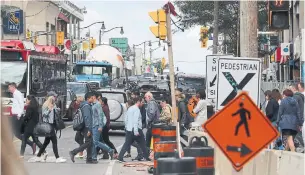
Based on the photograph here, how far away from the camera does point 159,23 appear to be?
1555 cm

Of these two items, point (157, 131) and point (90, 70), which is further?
point (90, 70)

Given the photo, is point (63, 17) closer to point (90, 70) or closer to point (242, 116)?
point (90, 70)

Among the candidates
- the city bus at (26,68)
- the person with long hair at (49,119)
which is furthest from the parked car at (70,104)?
the person with long hair at (49,119)

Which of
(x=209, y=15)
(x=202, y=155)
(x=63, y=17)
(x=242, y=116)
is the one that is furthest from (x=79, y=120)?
(x=63, y=17)

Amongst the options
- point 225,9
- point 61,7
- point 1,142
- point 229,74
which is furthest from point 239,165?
point 61,7

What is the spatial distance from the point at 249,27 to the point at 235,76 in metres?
3.95

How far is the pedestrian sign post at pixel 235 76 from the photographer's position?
414 inches

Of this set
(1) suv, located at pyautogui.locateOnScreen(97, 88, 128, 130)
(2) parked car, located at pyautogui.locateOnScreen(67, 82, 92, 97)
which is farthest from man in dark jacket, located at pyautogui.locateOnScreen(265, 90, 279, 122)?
(2) parked car, located at pyautogui.locateOnScreen(67, 82, 92, 97)

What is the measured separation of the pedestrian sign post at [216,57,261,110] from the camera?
10.5 meters

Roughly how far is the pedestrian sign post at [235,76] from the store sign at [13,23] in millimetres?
44143

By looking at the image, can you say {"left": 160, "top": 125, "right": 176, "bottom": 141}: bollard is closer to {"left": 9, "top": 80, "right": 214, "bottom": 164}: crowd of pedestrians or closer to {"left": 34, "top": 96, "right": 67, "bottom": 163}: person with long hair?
{"left": 9, "top": 80, "right": 214, "bottom": 164}: crowd of pedestrians

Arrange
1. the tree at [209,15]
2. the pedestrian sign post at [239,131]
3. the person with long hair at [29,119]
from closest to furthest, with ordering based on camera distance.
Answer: the pedestrian sign post at [239,131]
the person with long hair at [29,119]
the tree at [209,15]

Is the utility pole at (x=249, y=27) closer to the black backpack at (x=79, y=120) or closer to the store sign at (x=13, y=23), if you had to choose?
the black backpack at (x=79, y=120)

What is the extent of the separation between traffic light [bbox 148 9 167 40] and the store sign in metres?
38.9
